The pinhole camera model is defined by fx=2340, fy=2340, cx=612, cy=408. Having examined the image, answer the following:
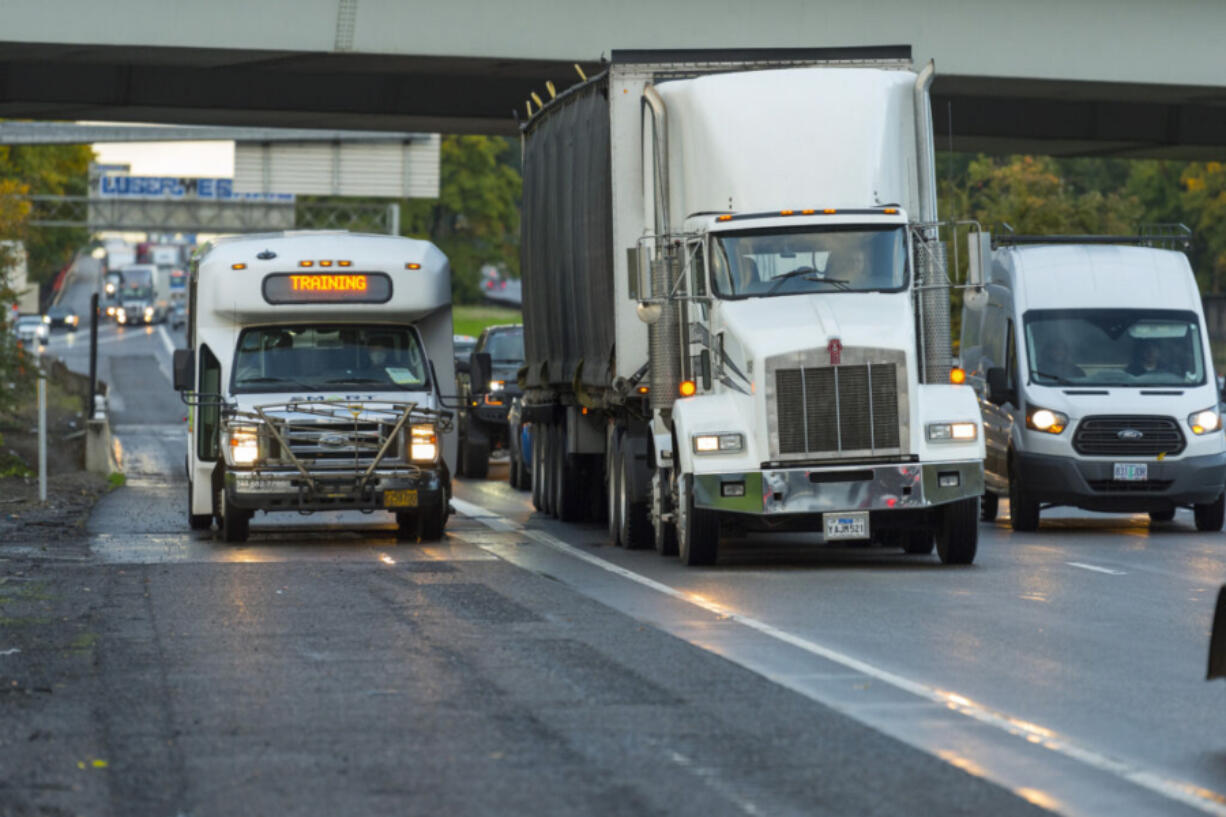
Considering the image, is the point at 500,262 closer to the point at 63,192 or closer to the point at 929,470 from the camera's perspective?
the point at 63,192

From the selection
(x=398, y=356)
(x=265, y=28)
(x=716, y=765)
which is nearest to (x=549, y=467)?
(x=398, y=356)

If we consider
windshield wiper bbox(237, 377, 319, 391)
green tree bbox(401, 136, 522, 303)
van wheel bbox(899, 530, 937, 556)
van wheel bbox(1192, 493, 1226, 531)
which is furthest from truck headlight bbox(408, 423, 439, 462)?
green tree bbox(401, 136, 522, 303)

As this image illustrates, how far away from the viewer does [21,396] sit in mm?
45781

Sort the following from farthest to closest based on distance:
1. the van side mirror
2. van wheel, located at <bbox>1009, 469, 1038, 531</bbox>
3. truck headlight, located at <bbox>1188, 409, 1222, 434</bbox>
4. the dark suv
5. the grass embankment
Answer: the grass embankment, the dark suv, the van side mirror, van wheel, located at <bbox>1009, 469, 1038, 531</bbox>, truck headlight, located at <bbox>1188, 409, 1222, 434</bbox>

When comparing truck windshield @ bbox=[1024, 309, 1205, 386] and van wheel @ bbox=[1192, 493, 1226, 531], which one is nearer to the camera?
van wheel @ bbox=[1192, 493, 1226, 531]

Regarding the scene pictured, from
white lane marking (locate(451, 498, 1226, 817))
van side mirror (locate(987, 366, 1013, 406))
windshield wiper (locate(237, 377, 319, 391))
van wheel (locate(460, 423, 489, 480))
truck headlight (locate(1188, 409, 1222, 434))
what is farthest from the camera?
van wheel (locate(460, 423, 489, 480))

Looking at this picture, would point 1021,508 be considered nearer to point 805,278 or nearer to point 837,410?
point 805,278

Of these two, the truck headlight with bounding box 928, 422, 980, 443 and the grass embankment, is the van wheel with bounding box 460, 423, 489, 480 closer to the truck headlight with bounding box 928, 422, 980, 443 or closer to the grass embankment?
the truck headlight with bounding box 928, 422, 980, 443

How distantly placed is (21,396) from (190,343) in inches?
924

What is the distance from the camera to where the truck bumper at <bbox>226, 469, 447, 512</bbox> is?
21453mm

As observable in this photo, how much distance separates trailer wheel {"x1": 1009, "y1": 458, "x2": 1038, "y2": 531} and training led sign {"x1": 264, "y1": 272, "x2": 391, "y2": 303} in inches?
276

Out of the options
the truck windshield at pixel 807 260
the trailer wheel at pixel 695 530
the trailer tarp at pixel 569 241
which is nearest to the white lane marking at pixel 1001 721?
the trailer wheel at pixel 695 530

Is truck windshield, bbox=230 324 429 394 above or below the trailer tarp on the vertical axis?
below

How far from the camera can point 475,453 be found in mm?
37000
